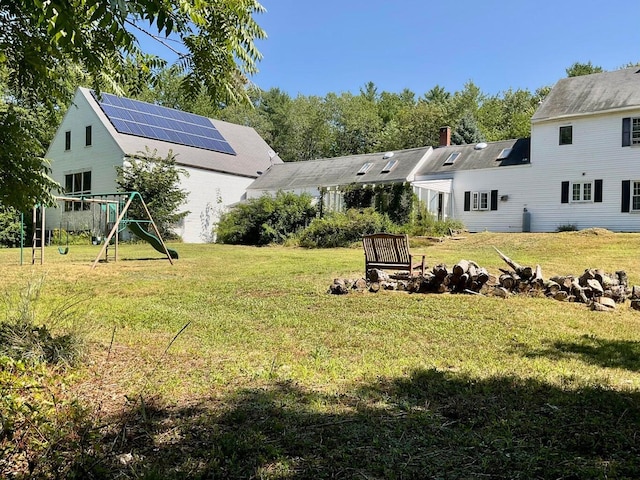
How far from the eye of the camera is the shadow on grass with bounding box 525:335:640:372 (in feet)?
16.8

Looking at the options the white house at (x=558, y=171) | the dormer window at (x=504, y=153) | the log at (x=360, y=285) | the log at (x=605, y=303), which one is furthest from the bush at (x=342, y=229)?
the log at (x=605, y=303)

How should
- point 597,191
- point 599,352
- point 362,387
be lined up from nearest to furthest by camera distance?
point 362,387
point 599,352
point 597,191

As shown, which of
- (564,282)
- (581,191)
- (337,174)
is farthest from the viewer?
(337,174)

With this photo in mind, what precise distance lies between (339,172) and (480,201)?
8572 millimetres

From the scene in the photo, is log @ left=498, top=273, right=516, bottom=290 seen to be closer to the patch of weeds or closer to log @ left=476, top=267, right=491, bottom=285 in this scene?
log @ left=476, top=267, right=491, bottom=285

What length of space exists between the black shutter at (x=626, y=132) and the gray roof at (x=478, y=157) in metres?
4.12

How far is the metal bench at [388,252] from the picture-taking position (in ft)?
33.1

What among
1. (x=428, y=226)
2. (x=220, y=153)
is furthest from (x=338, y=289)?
(x=220, y=153)

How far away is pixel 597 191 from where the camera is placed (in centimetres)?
2331

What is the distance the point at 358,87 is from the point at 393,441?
6581 cm

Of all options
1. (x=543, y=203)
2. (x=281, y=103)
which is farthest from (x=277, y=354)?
(x=281, y=103)

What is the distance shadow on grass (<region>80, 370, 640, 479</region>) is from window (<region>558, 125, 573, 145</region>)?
22945 mm

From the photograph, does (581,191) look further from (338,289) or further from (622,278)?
(338,289)

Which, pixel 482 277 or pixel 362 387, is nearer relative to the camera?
pixel 362 387
